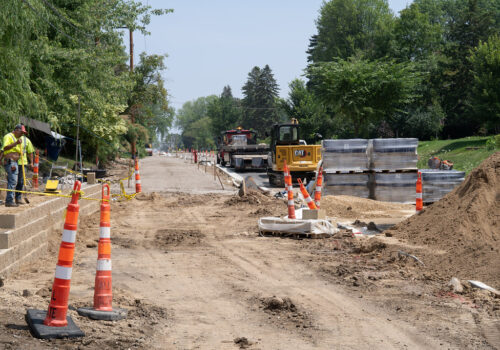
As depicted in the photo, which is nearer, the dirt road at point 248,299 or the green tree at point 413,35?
the dirt road at point 248,299

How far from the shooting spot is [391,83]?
48062 millimetres

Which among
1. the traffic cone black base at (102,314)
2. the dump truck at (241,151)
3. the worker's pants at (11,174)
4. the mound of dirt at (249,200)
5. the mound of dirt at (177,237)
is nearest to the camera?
the traffic cone black base at (102,314)

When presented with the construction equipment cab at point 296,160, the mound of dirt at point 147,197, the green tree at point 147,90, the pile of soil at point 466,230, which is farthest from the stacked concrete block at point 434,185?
the green tree at point 147,90

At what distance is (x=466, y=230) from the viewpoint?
10.1 meters

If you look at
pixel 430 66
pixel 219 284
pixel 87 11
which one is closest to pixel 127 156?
pixel 430 66

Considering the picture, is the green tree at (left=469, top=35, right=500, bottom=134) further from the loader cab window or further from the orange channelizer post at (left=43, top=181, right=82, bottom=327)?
the orange channelizer post at (left=43, top=181, right=82, bottom=327)

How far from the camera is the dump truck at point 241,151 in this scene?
39.8m

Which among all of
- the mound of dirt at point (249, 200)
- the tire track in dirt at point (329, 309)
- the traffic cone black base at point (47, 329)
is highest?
the mound of dirt at point (249, 200)

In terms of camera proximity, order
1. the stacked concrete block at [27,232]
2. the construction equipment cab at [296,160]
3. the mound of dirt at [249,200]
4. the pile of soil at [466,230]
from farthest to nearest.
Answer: the construction equipment cab at [296,160] → the mound of dirt at [249,200] → the pile of soil at [466,230] → the stacked concrete block at [27,232]

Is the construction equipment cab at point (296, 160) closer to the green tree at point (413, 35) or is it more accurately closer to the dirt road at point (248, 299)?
the dirt road at point (248, 299)

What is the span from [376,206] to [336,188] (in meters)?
2.08

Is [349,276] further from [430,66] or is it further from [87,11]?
[430,66]

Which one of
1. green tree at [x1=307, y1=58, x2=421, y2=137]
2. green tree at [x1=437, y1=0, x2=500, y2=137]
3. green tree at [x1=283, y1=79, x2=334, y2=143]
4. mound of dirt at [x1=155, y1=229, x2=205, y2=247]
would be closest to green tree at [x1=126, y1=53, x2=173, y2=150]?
green tree at [x1=307, y1=58, x2=421, y2=137]

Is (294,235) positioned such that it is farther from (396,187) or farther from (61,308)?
(396,187)
